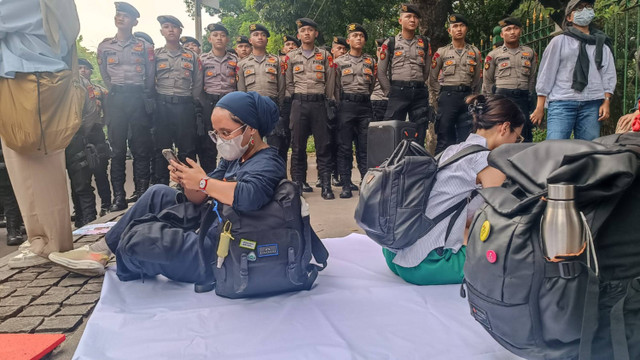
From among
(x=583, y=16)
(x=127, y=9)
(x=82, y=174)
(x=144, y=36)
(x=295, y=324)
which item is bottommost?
(x=295, y=324)

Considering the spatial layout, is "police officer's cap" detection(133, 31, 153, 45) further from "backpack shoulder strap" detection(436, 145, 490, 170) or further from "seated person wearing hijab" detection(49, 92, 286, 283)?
"backpack shoulder strap" detection(436, 145, 490, 170)

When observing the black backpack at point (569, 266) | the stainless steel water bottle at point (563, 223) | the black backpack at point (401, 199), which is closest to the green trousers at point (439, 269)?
the black backpack at point (401, 199)

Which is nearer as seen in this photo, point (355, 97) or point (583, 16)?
point (583, 16)

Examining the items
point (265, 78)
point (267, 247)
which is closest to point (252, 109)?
point (267, 247)

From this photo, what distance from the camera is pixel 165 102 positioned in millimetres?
6691

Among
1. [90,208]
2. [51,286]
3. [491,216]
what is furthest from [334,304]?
[90,208]

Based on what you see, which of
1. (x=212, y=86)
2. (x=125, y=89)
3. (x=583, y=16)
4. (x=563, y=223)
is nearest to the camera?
(x=563, y=223)

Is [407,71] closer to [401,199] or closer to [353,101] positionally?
[353,101]

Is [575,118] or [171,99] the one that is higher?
[171,99]

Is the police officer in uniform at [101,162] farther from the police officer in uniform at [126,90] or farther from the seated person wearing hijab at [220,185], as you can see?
the seated person wearing hijab at [220,185]

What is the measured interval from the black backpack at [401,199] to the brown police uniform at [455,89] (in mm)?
4114

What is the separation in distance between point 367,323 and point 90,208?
171 inches

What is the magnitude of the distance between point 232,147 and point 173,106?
418cm

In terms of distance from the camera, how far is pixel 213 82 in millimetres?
7137
